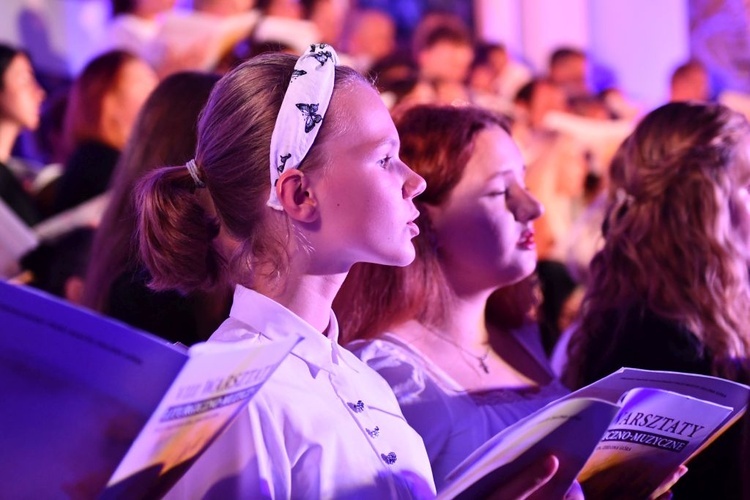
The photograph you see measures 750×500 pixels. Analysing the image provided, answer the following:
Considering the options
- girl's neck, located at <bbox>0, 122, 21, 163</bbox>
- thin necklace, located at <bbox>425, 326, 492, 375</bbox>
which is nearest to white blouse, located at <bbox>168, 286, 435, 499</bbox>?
thin necklace, located at <bbox>425, 326, 492, 375</bbox>

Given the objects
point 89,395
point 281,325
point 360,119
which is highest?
point 360,119

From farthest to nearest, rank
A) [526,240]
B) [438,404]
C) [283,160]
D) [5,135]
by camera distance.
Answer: [5,135]
[526,240]
[438,404]
[283,160]

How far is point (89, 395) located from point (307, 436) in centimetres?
38

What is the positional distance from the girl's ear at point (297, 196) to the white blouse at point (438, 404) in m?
0.47

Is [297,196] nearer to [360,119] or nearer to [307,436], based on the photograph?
[360,119]

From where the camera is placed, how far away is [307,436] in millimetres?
1345

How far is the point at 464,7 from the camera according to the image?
8.39 meters

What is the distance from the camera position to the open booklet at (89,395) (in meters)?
1.02

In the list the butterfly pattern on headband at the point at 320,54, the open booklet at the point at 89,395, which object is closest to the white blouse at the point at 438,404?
the butterfly pattern on headband at the point at 320,54

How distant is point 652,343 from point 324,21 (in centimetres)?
345

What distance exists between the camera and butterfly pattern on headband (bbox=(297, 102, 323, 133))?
146 cm

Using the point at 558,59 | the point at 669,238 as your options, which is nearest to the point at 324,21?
the point at 558,59

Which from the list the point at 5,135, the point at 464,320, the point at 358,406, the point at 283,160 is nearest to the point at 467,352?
the point at 464,320

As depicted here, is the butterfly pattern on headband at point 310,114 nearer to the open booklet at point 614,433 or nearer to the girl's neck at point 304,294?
the girl's neck at point 304,294
